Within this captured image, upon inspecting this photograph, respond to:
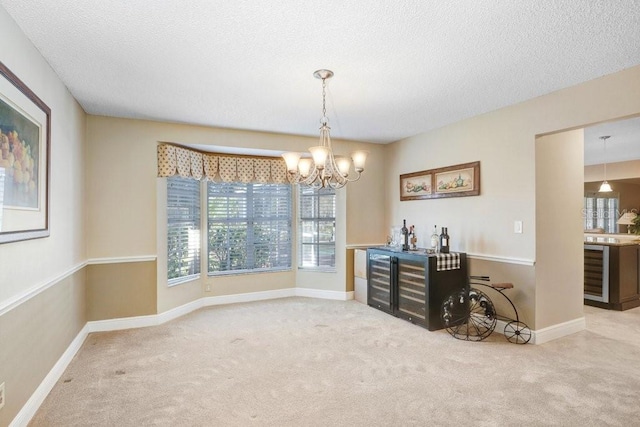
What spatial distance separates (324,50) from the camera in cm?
239

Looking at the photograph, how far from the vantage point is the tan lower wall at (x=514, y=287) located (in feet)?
11.4

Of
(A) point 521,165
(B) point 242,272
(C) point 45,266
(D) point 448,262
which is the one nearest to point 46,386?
(C) point 45,266

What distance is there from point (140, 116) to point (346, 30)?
9.30ft

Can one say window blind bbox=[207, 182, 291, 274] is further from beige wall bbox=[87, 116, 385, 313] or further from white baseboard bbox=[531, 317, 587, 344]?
white baseboard bbox=[531, 317, 587, 344]

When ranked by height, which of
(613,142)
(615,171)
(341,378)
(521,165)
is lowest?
(341,378)

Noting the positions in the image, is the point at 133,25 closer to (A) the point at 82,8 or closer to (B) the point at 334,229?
(A) the point at 82,8

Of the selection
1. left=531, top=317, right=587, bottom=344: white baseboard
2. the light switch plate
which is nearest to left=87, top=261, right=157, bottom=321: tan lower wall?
the light switch plate

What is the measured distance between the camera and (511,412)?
2.25m

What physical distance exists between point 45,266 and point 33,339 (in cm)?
52

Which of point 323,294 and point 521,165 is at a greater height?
point 521,165

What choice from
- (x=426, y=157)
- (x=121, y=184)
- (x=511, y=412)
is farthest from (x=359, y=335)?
(x=121, y=184)

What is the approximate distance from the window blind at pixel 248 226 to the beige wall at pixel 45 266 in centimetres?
168

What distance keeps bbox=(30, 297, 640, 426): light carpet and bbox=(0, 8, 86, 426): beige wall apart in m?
0.30

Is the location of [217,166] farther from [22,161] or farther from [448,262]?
[448,262]
